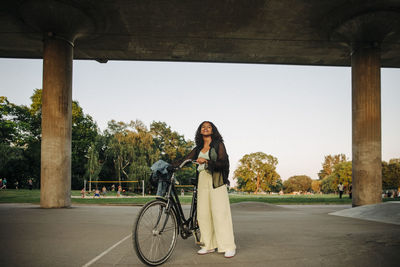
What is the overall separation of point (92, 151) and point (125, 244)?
37.7m

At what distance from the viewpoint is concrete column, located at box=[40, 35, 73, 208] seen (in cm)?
1412

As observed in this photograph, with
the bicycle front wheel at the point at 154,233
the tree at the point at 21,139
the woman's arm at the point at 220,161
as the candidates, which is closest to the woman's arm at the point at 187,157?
the woman's arm at the point at 220,161

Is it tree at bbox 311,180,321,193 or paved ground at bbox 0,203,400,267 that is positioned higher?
paved ground at bbox 0,203,400,267

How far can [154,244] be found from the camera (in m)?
4.01

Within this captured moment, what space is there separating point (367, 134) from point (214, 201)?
1331 cm

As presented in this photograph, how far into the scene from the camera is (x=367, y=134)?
1550cm

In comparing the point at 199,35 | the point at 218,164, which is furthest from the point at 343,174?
the point at 218,164

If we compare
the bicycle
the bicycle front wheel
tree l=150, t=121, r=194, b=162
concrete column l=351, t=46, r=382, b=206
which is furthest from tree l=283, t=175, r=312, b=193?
the bicycle front wheel

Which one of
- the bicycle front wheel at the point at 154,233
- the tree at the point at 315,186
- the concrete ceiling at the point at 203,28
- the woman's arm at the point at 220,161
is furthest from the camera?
the tree at the point at 315,186

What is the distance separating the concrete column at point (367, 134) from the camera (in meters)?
15.4

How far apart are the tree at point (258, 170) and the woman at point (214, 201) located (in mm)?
69352

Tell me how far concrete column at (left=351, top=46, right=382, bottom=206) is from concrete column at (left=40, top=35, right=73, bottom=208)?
525 inches

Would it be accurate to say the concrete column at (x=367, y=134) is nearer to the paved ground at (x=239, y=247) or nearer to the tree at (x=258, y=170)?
the paved ground at (x=239, y=247)

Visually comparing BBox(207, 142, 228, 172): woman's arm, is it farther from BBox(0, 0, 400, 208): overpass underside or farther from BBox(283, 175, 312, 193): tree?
BBox(283, 175, 312, 193): tree
